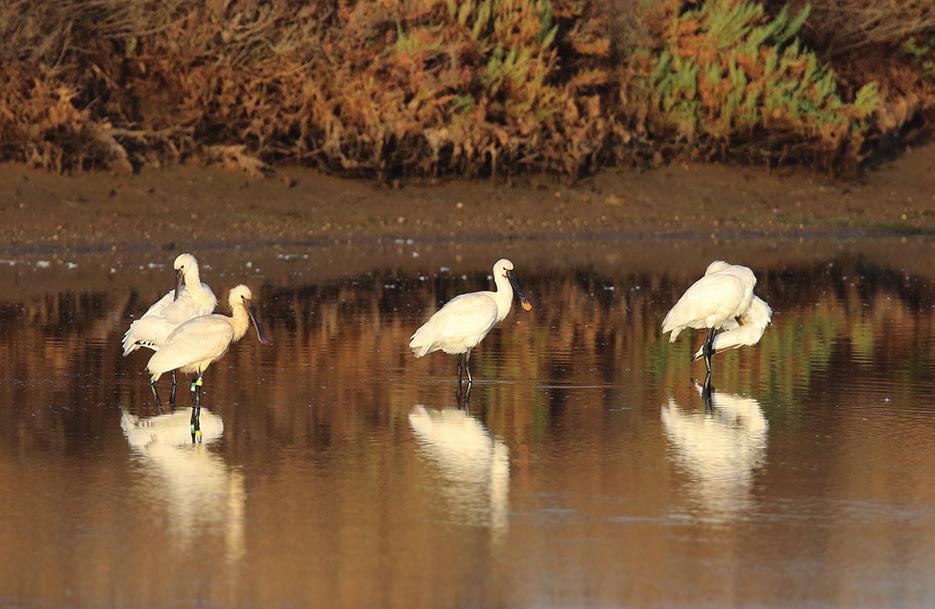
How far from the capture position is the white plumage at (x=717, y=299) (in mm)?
13281

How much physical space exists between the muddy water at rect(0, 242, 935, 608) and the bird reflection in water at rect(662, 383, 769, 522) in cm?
3

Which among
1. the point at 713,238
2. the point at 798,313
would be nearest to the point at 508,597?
the point at 798,313

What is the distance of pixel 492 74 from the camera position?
108 ft

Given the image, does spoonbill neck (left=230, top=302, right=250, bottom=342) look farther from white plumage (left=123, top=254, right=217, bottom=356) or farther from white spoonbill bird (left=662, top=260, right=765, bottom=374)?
white spoonbill bird (left=662, top=260, right=765, bottom=374)

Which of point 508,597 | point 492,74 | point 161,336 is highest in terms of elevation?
point 492,74

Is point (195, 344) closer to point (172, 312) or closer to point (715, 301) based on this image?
point (172, 312)

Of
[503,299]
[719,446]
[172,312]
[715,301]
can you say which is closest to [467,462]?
[719,446]

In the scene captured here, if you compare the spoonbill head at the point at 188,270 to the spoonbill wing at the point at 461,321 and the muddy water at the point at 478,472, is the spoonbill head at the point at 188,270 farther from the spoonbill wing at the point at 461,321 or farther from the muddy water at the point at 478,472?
the spoonbill wing at the point at 461,321

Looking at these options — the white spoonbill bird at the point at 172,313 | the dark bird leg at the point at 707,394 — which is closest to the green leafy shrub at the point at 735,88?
the white spoonbill bird at the point at 172,313

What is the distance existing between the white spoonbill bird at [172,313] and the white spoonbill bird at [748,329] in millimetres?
3560

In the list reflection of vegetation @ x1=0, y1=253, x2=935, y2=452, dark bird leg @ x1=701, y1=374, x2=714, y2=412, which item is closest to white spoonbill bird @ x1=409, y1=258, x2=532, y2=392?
reflection of vegetation @ x1=0, y1=253, x2=935, y2=452

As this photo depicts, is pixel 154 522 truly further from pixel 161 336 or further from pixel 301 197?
pixel 301 197

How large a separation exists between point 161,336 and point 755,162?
2417 centimetres

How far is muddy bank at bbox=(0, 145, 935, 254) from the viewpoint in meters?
26.2
